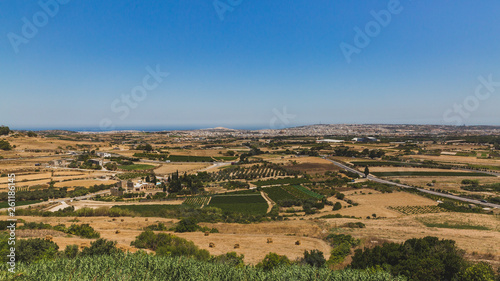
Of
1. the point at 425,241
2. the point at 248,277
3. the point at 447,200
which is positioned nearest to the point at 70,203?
the point at 248,277

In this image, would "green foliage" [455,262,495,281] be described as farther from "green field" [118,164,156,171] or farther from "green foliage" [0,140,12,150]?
"green foliage" [0,140,12,150]

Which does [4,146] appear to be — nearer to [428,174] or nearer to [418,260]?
[418,260]

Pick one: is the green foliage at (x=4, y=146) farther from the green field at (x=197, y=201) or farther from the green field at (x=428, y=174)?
the green field at (x=428, y=174)

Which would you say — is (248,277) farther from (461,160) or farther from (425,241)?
(461,160)

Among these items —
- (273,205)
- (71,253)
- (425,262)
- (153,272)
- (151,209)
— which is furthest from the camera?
(273,205)

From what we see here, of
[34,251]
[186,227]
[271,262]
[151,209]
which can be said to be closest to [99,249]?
[34,251]
